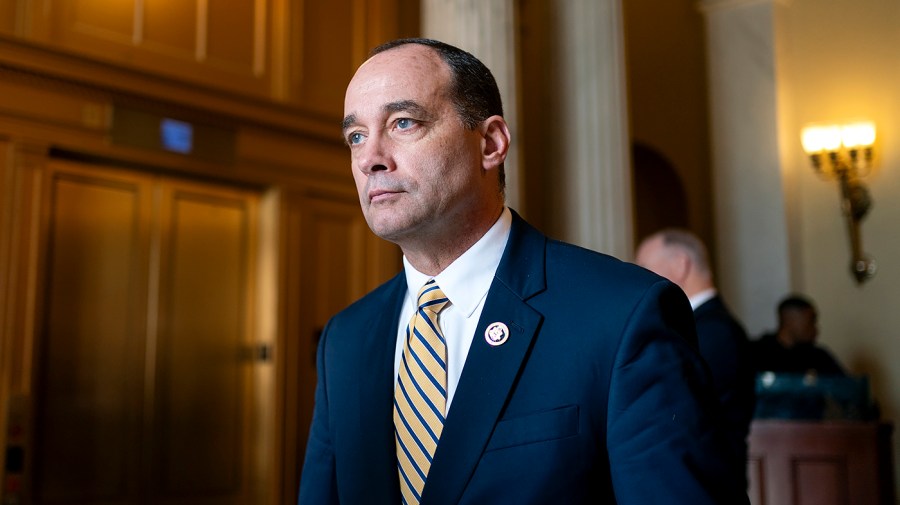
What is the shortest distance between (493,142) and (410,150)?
0.61 ft

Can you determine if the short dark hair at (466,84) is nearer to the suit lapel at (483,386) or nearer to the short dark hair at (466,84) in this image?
the short dark hair at (466,84)

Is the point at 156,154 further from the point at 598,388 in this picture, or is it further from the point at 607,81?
the point at 598,388

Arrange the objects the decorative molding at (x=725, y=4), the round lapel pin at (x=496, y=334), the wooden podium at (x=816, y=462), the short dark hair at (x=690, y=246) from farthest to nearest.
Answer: the decorative molding at (x=725, y=4) < the wooden podium at (x=816, y=462) < the short dark hair at (x=690, y=246) < the round lapel pin at (x=496, y=334)

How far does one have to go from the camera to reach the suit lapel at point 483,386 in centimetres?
130

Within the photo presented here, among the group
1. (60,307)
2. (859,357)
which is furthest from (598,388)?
(859,357)

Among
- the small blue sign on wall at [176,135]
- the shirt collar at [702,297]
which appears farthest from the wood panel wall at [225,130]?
the shirt collar at [702,297]

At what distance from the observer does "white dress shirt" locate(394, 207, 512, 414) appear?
144cm

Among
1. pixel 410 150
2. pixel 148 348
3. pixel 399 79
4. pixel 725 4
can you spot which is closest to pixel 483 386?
pixel 410 150

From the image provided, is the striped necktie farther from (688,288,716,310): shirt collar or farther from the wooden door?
the wooden door

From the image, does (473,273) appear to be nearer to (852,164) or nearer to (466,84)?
(466,84)

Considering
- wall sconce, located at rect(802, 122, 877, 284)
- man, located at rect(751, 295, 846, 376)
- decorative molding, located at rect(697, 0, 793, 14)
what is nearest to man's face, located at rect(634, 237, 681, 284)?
man, located at rect(751, 295, 846, 376)

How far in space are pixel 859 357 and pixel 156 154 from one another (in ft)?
17.6

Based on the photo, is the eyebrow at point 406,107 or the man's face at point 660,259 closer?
the eyebrow at point 406,107

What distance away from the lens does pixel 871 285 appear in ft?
23.7
